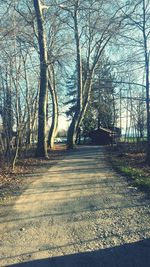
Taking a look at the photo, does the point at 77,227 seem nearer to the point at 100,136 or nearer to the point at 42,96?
the point at 42,96

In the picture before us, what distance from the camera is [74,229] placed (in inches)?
300

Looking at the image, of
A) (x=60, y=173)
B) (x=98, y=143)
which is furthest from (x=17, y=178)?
(x=98, y=143)

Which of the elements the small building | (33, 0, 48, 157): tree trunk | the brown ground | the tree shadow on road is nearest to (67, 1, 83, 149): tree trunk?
(33, 0, 48, 157): tree trunk

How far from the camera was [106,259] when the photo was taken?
5969mm

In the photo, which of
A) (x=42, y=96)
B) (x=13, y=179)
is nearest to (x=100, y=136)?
(x=42, y=96)

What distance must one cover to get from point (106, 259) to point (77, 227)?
5.88ft

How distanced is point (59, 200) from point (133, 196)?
1.93 m

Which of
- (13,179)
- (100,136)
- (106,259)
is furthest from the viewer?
(100,136)

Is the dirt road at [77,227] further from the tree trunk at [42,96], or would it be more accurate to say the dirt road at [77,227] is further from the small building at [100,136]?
the small building at [100,136]

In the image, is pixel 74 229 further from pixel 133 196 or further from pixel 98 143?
pixel 98 143

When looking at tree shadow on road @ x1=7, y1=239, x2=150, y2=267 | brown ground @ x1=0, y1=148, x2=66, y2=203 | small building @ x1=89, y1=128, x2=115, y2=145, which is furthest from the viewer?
small building @ x1=89, y1=128, x2=115, y2=145

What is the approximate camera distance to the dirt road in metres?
6.07

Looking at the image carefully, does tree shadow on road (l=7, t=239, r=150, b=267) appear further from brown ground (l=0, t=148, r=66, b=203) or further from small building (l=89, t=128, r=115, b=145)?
small building (l=89, t=128, r=115, b=145)

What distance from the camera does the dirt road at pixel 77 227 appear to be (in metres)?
6.07
